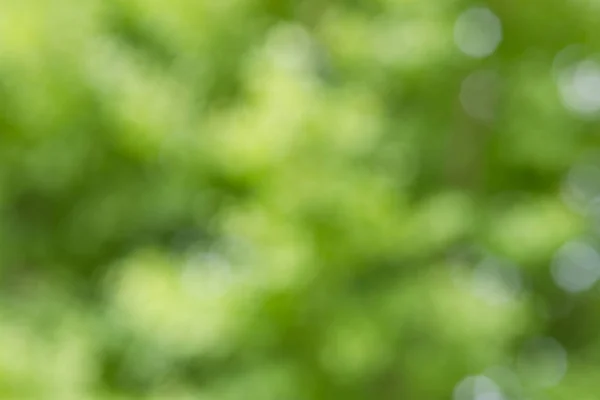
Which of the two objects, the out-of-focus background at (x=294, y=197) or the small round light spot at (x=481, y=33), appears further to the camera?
the small round light spot at (x=481, y=33)

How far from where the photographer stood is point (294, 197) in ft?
3.93

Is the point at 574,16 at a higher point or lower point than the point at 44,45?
lower

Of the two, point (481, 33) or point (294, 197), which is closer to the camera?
point (294, 197)

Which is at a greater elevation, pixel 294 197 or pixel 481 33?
Answer: pixel 481 33

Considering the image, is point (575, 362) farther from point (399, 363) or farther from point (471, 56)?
point (471, 56)

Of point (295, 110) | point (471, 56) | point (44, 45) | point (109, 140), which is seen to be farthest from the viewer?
point (471, 56)

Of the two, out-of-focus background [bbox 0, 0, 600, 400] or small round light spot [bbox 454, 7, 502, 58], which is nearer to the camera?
out-of-focus background [bbox 0, 0, 600, 400]

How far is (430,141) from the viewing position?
1.65 metres

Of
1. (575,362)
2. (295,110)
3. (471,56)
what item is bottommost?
(575,362)

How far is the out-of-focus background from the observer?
123 centimetres

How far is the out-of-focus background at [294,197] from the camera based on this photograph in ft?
4.04

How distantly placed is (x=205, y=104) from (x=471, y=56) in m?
0.63

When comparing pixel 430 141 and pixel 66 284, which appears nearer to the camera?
pixel 66 284

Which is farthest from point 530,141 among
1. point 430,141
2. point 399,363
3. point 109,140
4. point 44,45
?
point 44,45
